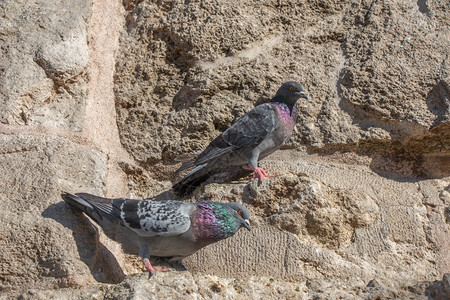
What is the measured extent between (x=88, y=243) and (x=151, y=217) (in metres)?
0.47

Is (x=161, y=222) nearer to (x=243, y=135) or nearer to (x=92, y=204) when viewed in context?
(x=92, y=204)

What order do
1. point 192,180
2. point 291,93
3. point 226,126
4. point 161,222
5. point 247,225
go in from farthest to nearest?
1. point 226,126
2. point 192,180
3. point 291,93
4. point 247,225
5. point 161,222

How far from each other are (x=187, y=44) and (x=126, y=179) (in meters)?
1.31

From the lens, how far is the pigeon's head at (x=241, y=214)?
14.5 ft

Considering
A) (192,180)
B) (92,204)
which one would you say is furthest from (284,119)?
(92,204)

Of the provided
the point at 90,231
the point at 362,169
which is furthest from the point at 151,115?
the point at 362,169

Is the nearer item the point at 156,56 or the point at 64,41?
the point at 64,41

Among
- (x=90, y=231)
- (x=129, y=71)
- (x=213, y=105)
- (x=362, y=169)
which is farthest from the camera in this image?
(x=129, y=71)

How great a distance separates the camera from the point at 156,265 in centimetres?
462

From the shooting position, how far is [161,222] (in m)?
4.25

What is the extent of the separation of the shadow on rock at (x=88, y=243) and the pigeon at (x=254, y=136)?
0.91 meters

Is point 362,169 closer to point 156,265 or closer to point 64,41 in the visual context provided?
point 156,265

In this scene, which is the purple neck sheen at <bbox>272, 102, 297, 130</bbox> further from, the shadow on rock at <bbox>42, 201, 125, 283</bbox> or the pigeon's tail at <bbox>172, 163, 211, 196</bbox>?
the shadow on rock at <bbox>42, 201, 125, 283</bbox>

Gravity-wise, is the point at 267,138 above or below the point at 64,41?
below
